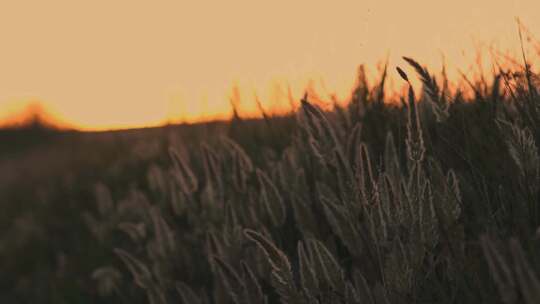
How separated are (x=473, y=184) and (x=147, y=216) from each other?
1379 mm

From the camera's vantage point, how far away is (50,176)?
647 cm

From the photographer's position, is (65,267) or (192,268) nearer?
(192,268)

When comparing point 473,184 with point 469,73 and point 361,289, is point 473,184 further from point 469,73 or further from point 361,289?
point 469,73

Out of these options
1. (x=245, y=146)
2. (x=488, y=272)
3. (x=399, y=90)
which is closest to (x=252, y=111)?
(x=245, y=146)

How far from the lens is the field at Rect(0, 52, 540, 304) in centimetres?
121

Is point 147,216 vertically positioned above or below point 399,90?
below

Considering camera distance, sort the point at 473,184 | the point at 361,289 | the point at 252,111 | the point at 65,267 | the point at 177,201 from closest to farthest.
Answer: the point at 361,289 < the point at 473,184 < the point at 177,201 < the point at 252,111 < the point at 65,267

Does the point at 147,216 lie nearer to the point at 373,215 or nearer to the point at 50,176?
the point at 373,215

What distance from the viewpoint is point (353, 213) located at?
1.42 meters

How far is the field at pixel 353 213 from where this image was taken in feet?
3.98

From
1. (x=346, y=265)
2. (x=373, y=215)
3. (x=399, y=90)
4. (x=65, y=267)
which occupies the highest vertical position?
(x=399, y=90)

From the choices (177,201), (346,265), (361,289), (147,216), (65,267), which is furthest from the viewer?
(65,267)

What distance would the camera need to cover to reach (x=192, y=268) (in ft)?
6.91

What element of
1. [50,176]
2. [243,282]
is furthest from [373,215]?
[50,176]
